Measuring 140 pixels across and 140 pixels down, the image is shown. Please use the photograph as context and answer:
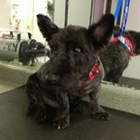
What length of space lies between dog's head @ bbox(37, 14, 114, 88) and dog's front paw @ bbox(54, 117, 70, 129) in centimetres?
15

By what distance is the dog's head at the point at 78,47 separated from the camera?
56 cm

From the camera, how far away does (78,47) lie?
581 mm

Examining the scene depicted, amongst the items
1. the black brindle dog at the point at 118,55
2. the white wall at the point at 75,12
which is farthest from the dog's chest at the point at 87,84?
the white wall at the point at 75,12

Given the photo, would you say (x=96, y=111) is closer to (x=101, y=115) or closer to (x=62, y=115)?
(x=101, y=115)

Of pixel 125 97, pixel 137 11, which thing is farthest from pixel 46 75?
pixel 137 11

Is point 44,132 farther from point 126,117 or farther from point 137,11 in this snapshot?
point 137,11

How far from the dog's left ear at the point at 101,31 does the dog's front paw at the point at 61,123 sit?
249 millimetres

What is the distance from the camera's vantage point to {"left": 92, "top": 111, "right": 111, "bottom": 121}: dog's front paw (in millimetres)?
715

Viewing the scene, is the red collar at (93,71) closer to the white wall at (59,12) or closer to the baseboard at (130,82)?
the baseboard at (130,82)

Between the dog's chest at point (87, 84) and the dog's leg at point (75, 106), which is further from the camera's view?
the dog's leg at point (75, 106)

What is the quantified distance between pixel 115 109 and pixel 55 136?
1.05 ft

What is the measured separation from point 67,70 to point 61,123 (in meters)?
0.19

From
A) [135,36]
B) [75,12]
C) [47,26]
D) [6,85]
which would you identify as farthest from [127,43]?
[6,85]

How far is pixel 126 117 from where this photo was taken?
2.45 ft
